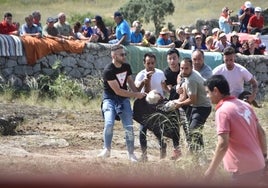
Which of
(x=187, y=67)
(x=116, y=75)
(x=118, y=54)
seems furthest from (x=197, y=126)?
(x=118, y=54)

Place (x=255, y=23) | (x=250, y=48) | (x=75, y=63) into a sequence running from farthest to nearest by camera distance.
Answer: (x=255, y=23) < (x=250, y=48) < (x=75, y=63)

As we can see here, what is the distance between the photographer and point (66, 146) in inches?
396

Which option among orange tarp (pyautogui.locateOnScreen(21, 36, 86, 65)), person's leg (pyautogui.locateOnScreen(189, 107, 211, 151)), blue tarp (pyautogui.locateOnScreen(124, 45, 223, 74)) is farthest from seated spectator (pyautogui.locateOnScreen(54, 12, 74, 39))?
person's leg (pyautogui.locateOnScreen(189, 107, 211, 151))

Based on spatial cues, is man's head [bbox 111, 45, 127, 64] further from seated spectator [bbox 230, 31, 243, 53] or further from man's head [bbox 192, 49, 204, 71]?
seated spectator [bbox 230, 31, 243, 53]

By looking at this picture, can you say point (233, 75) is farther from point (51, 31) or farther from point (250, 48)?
point (250, 48)

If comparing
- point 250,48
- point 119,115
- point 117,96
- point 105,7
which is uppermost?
point 117,96

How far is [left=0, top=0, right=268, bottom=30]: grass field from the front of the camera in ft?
126

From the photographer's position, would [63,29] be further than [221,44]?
No

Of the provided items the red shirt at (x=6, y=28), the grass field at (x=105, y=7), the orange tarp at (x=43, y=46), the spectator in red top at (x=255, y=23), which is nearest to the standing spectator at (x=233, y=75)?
the orange tarp at (x=43, y=46)

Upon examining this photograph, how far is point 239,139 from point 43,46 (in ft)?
33.7

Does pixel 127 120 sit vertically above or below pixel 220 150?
below

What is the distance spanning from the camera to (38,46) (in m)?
14.9

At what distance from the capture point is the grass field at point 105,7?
38.4m

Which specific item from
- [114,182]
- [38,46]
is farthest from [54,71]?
[114,182]
